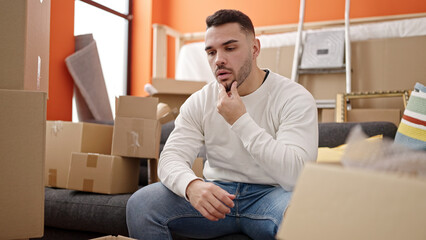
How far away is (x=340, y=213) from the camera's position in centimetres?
42

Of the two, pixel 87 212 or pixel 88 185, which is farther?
pixel 88 185

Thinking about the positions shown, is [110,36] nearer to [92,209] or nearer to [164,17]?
[164,17]

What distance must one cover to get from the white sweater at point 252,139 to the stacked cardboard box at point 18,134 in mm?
395

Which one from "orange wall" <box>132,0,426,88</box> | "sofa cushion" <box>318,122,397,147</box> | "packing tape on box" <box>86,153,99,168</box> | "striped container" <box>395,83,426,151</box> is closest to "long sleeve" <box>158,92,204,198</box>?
"packing tape on box" <box>86,153,99,168</box>

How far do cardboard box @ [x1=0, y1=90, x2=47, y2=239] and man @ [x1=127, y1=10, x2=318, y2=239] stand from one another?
321 mm

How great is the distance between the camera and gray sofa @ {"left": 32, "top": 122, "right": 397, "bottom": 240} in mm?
1591

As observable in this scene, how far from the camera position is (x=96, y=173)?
1.74 meters

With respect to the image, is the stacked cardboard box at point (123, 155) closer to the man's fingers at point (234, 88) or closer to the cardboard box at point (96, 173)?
the cardboard box at point (96, 173)

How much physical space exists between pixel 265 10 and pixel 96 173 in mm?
2973

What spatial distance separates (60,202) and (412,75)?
2.46 metres

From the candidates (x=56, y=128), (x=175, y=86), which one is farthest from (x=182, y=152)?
(x=175, y=86)

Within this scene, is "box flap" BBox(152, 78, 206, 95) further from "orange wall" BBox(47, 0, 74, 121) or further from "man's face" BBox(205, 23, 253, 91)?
"man's face" BBox(205, 23, 253, 91)

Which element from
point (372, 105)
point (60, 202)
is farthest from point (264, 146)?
point (372, 105)

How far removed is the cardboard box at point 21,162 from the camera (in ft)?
3.31
